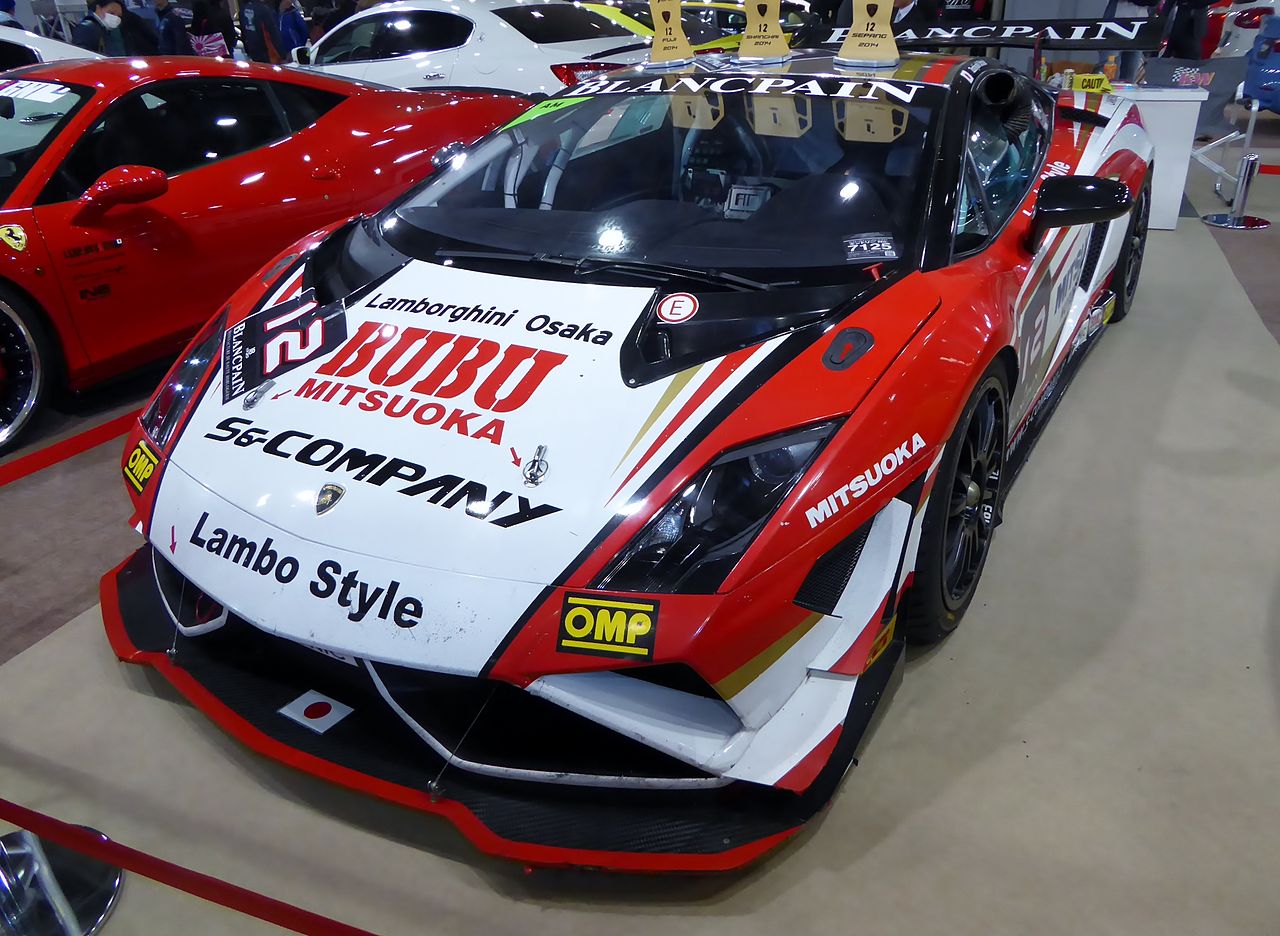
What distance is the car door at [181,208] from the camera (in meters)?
3.16

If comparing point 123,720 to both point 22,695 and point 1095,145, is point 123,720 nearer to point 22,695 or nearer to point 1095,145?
point 22,695

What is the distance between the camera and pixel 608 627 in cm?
142

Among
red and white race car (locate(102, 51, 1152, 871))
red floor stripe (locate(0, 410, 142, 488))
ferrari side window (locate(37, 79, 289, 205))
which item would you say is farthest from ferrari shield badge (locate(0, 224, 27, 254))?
red and white race car (locate(102, 51, 1152, 871))

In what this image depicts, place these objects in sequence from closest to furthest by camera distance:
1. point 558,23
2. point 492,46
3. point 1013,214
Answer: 1. point 1013,214
2. point 492,46
3. point 558,23

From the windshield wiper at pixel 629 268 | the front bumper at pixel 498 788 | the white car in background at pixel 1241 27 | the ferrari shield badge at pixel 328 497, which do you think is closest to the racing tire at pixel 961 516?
the front bumper at pixel 498 788

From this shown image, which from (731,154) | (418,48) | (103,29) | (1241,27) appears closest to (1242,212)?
(1241,27)

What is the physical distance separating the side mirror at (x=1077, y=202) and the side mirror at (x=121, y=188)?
103 inches

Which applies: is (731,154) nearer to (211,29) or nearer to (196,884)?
(196,884)

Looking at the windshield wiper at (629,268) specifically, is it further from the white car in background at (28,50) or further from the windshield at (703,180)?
the white car in background at (28,50)

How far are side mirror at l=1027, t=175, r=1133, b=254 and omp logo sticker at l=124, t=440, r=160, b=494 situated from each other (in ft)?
6.37

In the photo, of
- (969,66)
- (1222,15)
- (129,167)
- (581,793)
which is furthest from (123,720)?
(1222,15)

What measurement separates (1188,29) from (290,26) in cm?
771

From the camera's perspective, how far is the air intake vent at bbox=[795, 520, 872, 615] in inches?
60.0

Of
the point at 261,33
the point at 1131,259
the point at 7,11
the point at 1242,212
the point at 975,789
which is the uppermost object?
the point at 7,11
